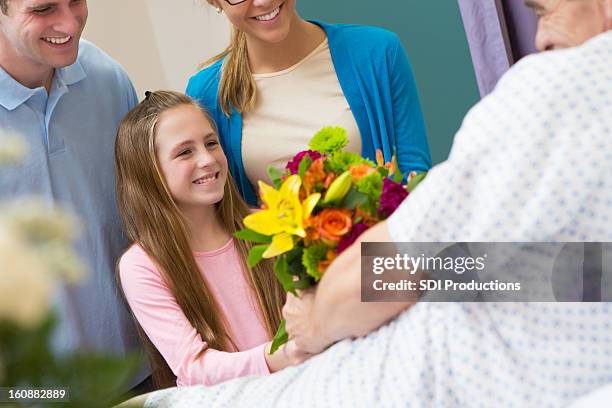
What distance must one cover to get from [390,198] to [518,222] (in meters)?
0.34

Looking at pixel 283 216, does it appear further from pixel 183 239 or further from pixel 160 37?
pixel 160 37

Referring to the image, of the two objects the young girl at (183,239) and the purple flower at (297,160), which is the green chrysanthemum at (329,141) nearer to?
the purple flower at (297,160)

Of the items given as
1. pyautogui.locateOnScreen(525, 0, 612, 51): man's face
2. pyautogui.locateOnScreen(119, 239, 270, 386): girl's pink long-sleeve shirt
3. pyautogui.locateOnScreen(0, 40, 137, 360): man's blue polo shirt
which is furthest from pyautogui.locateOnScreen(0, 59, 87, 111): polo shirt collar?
pyautogui.locateOnScreen(525, 0, 612, 51): man's face

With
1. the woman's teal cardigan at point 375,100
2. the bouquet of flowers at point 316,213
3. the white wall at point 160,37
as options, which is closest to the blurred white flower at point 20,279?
the bouquet of flowers at point 316,213

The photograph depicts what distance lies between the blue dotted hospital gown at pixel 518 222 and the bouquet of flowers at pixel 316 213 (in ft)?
0.69

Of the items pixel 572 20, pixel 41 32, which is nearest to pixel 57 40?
pixel 41 32

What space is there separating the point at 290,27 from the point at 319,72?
0.43 feet

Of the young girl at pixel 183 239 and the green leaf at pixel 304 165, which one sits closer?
the green leaf at pixel 304 165

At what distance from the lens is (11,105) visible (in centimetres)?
179

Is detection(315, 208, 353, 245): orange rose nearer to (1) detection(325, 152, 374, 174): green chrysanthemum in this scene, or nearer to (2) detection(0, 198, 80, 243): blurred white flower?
(1) detection(325, 152, 374, 174): green chrysanthemum

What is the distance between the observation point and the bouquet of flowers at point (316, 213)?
1.28 m

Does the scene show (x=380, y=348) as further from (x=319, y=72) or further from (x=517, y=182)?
(x=319, y=72)

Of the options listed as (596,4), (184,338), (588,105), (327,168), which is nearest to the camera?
(588,105)

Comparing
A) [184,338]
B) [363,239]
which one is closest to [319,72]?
[184,338]
